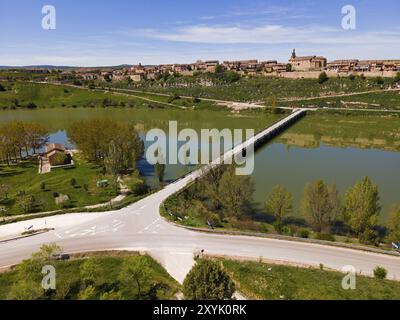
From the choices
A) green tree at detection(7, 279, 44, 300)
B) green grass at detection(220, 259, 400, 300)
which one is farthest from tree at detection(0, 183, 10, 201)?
green grass at detection(220, 259, 400, 300)

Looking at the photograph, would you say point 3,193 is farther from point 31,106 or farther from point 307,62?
point 307,62

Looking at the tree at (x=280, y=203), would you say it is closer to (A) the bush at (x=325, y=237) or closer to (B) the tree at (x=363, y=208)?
(A) the bush at (x=325, y=237)

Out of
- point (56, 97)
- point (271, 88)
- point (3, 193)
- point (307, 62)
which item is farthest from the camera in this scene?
point (307, 62)

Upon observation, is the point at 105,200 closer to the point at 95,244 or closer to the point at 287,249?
the point at 95,244

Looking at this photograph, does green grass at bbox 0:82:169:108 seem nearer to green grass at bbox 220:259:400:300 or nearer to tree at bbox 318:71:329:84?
tree at bbox 318:71:329:84

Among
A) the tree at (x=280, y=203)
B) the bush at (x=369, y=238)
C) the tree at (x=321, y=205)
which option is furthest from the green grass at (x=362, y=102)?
the bush at (x=369, y=238)

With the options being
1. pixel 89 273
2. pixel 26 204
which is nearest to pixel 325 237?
pixel 89 273
